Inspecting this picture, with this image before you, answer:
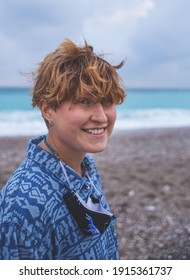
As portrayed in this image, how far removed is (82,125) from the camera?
1.72m

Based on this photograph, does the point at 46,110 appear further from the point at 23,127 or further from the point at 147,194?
the point at 23,127

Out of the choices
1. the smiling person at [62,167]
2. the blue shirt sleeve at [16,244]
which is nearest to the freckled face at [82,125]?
the smiling person at [62,167]

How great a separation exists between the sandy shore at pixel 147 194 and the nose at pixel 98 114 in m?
2.86

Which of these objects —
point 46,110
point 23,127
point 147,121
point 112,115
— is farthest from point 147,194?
point 147,121

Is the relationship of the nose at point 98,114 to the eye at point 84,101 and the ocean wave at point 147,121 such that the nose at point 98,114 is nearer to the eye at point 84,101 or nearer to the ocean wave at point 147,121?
the eye at point 84,101

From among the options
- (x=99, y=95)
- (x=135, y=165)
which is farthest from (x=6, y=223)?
(x=135, y=165)

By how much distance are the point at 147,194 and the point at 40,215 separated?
5123 millimetres

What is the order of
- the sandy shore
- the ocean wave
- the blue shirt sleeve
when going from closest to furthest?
1. the blue shirt sleeve
2. the sandy shore
3. the ocean wave

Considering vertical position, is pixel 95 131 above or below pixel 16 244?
above

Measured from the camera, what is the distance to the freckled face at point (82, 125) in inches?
67.0

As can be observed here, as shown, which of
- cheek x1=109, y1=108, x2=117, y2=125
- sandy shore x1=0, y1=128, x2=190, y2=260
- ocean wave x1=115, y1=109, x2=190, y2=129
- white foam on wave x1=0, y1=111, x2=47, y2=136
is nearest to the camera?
cheek x1=109, y1=108, x2=117, y2=125

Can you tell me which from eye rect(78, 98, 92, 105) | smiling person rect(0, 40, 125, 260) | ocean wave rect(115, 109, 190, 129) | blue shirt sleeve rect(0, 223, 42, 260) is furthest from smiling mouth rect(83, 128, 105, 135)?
ocean wave rect(115, 109, 190, 129)

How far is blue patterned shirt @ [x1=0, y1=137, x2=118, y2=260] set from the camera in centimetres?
156

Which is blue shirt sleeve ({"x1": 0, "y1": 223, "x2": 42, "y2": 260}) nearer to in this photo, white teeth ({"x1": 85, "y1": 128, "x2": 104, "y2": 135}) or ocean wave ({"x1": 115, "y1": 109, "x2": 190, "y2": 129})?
white teeth ({"x1": 85, "y1": 128, "x2": 104, "y2": 135})
